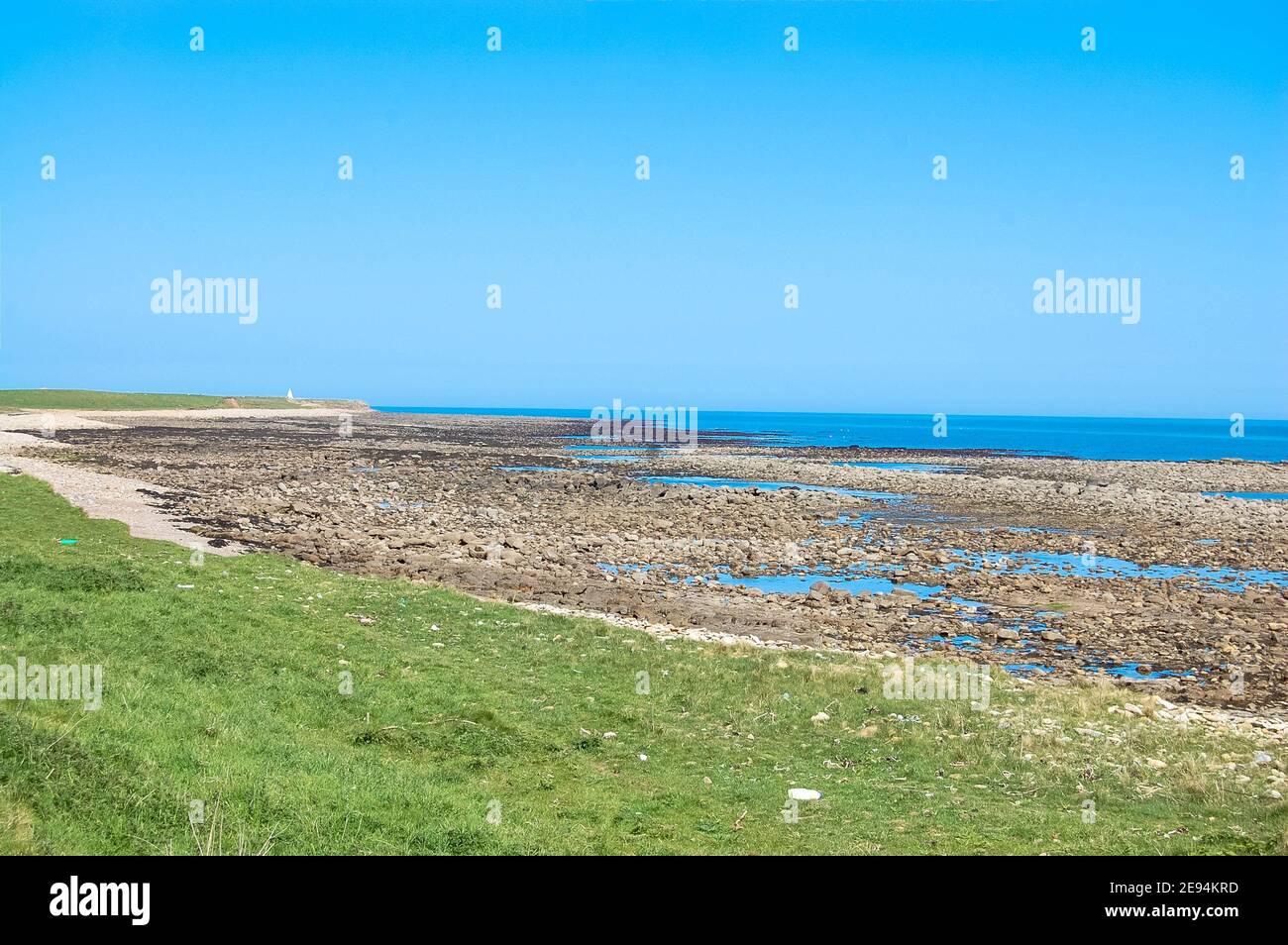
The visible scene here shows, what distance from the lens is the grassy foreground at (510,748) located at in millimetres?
8570

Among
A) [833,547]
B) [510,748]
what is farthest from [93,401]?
[510,748]

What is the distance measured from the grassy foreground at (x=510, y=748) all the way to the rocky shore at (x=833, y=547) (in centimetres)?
462

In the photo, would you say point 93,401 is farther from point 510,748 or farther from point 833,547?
point 510,748

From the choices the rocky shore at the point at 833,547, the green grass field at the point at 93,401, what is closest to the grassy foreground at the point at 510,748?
the rocky shore at the point at 833,547

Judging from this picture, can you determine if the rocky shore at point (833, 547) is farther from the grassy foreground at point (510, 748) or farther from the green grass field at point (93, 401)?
the green grass field at point (93, 401)

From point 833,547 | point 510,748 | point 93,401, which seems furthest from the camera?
point 93,401

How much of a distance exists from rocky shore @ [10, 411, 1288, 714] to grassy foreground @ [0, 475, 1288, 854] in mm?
4620

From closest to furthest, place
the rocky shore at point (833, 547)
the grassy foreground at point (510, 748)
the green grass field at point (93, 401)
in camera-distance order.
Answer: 1. the grassy foreground at point (510, 748)
2. the rocky shore at point (833, 547)
3. the green grass field at point (93, 401)

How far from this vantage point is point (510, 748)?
1193 cm

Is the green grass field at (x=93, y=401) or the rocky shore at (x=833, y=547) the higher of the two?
the green grass field at (x=93, y=401)

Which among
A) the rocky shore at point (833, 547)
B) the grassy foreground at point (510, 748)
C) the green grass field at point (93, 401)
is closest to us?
the grassy foreground at point (510, 748)

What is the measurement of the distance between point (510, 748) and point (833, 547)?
25.0 m

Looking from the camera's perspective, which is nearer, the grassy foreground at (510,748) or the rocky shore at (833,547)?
the grassy foreground at (510,748)
